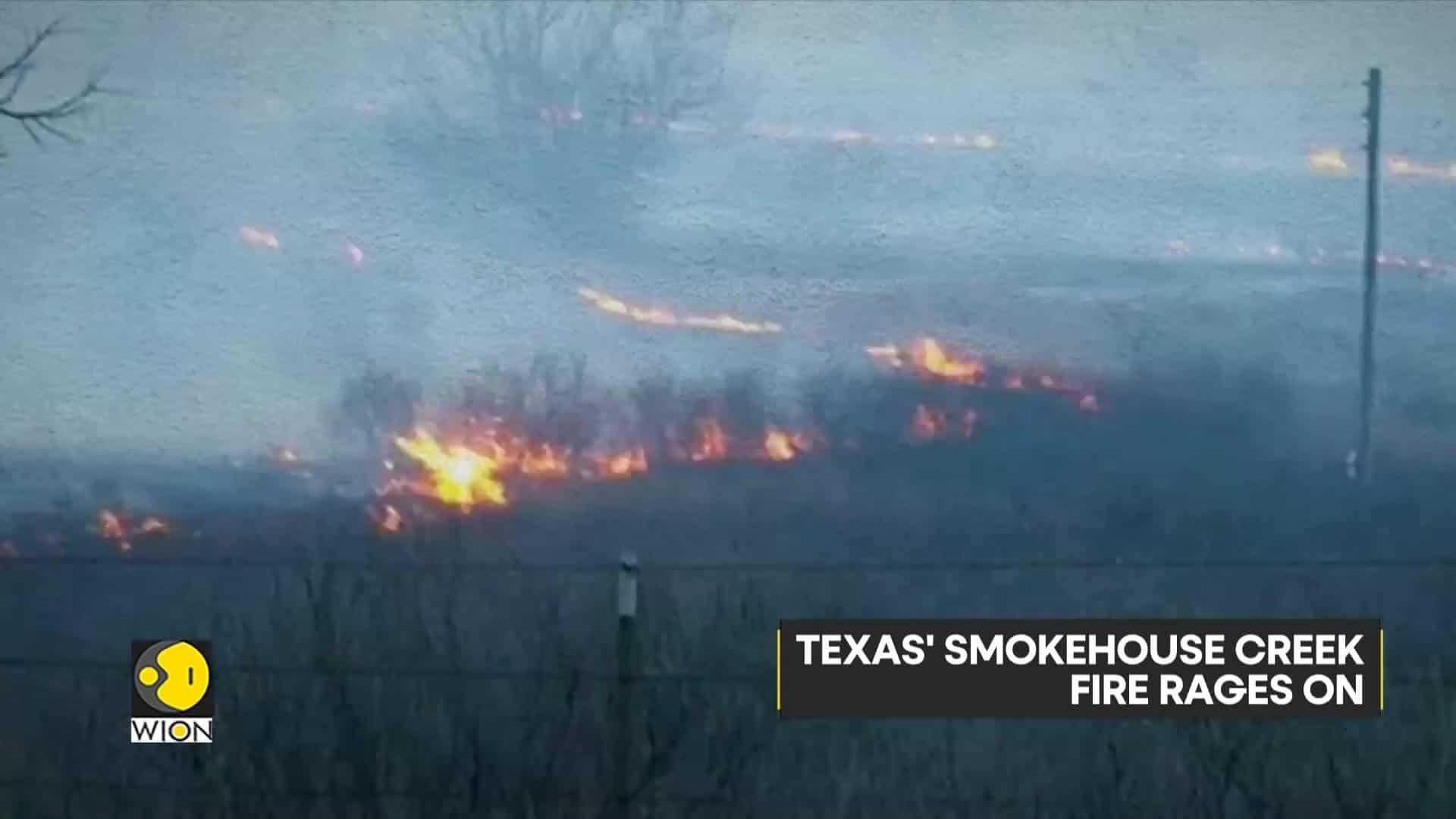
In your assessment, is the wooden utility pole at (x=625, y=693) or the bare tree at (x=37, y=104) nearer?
the wooden utility pole at (x=625, y=693)

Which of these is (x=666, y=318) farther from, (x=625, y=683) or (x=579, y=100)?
(x=625, y=683)

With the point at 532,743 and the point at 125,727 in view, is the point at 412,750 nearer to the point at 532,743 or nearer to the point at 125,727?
the point at 532,743

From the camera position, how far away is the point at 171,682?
416cm

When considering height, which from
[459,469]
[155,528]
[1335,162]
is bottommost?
[155,528]

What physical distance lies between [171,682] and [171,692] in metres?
0.03

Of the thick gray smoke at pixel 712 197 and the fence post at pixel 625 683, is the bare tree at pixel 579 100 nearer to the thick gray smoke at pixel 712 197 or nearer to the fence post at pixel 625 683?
the thick gray smoke at pixel 712 197

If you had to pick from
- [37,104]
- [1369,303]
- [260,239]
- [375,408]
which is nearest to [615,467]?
[375,408]

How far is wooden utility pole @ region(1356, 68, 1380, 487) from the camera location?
414cm

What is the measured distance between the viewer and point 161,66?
422cm

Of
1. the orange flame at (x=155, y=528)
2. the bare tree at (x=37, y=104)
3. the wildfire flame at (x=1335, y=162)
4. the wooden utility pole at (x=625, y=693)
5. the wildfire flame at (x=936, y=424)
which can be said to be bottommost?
the wooden utility pole at (x=625, y=693)

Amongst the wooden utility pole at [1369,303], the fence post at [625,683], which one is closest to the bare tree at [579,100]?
the fence post at [625,683]

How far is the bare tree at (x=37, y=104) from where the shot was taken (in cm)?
423

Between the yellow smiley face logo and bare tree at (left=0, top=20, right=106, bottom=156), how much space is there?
1.41 metres

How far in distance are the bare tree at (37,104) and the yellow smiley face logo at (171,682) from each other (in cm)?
141
